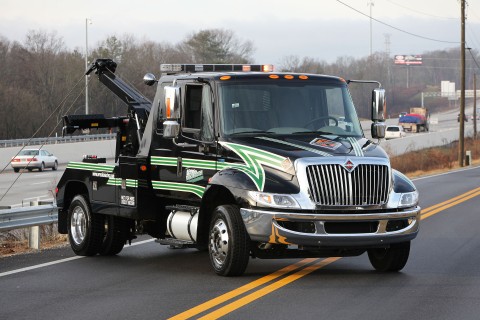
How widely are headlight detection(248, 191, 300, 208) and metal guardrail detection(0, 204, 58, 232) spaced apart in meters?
4.68

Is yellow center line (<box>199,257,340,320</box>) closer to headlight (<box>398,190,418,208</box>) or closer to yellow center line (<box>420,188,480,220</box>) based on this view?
headlight (<box>398,190,418,208</box>)

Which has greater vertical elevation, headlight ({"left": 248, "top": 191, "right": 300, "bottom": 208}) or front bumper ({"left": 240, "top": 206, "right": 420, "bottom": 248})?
headlight ({"left": 248, "top": 191, "right": 300, "bottom": 208})

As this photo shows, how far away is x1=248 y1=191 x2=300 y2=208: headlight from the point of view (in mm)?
10398

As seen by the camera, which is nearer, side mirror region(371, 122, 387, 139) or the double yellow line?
the double yellow line

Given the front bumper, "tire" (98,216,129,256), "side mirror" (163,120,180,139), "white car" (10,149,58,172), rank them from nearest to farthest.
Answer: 1. the front bumper
2. "side mirror" (163,120,180,139)
3. "tire" (98,216,129,256)
4. "white car" (10,149,58,172)

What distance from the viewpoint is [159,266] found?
12.2 metres

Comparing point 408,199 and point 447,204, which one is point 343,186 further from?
point 447,204

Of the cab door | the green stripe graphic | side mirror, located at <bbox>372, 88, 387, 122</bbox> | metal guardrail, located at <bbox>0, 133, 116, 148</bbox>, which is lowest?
metal guardrail, located at <bbox>0, 133, 116, 148</bbox>

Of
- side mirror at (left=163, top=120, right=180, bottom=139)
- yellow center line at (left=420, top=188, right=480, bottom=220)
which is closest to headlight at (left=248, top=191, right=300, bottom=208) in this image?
side mirror at (left=163, top=120, right=180, bottom=139)

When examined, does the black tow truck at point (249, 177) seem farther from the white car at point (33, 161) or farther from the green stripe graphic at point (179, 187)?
the white car at point (33, 161)

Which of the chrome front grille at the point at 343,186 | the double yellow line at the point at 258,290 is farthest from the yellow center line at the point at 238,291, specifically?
the chrome front grille at the point at 343,186

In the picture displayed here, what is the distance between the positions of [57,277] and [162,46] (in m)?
110

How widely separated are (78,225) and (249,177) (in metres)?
4.06

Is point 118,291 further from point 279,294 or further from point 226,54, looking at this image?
point 226,54
